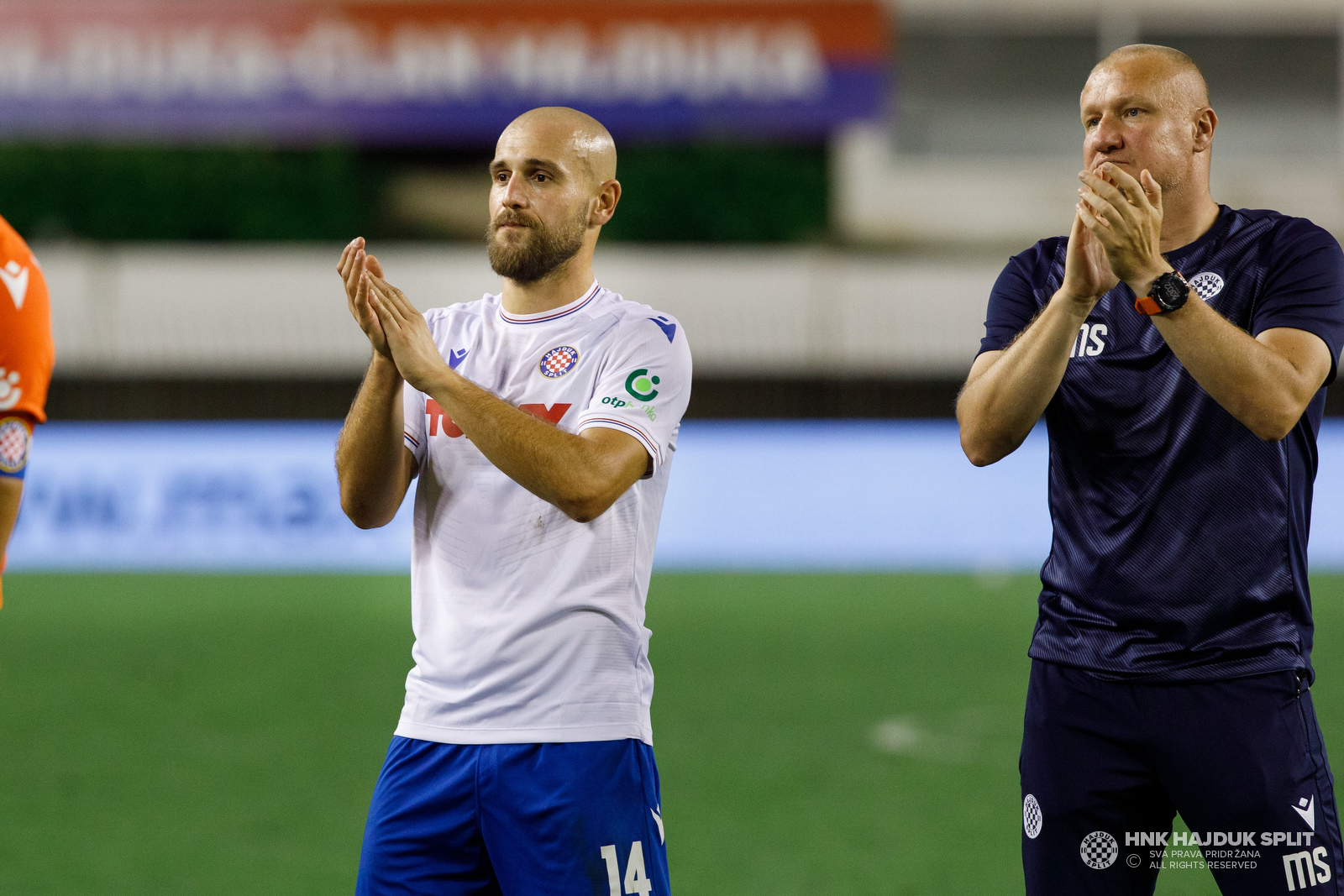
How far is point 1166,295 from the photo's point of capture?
2.53 m

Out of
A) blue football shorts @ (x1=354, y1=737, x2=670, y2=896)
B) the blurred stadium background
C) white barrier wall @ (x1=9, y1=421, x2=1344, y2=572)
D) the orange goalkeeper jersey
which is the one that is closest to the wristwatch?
blue football shorts @ (x1=354, y1=737, x2=670, y2=896)

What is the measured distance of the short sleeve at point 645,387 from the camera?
9.18ft

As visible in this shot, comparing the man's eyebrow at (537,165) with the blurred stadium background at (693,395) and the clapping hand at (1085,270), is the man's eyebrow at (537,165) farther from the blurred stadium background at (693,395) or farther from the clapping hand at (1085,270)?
the blurred stadium background at (693,395)

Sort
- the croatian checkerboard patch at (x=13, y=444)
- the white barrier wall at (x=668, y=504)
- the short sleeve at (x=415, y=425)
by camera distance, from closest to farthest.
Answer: the croatian checkerboard patch at (x=13, y=444)
the short sleeve at (x=415, y=425)
the white barrier wall at (x=668, y=504)

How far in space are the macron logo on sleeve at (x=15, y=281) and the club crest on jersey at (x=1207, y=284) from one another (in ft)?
6.64

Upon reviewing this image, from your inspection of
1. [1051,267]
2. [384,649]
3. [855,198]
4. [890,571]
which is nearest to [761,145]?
[855,198]

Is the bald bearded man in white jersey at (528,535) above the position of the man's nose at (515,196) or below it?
below

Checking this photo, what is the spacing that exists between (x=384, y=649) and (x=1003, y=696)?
415 centimetres

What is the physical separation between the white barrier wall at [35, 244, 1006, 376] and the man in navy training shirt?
48.4 feet

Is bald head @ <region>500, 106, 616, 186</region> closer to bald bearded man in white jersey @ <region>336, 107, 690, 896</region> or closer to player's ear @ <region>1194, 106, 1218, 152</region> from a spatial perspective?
bald bearded man in white jersey @ <region>336, 107, 690, 896</region>

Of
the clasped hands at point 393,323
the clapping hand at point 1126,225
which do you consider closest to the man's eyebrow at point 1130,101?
the clapping hand at point 1126,225

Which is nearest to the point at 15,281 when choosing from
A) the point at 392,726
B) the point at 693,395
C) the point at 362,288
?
the point at 362,288

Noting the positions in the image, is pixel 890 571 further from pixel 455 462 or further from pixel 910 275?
pixel 455 462

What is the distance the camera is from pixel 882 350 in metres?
17.7
